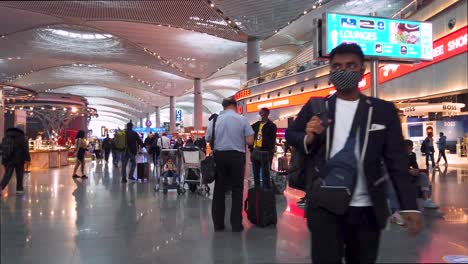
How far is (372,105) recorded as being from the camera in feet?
7.41

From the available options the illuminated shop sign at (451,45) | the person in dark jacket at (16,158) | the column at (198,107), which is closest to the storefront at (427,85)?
the illuminated shop sign at (451,45)

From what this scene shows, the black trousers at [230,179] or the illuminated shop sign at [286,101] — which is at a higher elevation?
the illuminated shop sign at [286,101]

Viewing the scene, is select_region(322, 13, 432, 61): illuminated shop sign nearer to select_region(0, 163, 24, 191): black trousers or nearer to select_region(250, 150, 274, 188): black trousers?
select_region(250, 150, 274, 188): black trousers

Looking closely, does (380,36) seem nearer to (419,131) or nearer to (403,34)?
(403,34)

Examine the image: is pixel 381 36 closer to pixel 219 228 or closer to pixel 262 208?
pixel 262 208

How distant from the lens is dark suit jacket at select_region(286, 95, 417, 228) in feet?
7.16

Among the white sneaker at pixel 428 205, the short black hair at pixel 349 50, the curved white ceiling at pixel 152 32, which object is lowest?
the white sneaker at pixel 428 205

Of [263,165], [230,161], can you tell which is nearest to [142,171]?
[263,165]

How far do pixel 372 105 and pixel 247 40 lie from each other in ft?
96.5

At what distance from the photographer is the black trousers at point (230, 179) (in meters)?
5.86

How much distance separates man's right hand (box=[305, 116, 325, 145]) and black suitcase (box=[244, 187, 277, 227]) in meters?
3.90

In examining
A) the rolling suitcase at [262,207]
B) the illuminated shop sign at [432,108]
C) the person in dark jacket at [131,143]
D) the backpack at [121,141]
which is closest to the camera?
the rolling suitcase at [262,207]

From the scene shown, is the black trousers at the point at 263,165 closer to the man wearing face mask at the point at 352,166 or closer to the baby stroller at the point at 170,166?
the baby stroller at the point at 170,166

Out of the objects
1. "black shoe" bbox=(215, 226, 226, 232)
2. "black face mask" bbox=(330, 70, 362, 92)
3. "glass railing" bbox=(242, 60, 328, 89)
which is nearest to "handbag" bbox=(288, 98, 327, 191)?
"black face mask" bbox=(330, 70, 362, 92)
